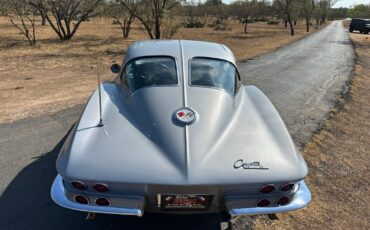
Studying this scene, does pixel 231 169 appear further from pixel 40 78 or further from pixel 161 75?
pixel 40 78

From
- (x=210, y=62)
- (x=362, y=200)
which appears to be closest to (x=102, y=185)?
(x=210, y=62)

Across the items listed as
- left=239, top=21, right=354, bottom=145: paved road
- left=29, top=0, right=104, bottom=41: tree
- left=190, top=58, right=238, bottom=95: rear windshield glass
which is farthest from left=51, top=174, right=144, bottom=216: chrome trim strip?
left=29, top=0, right=104, bottom=41: tree

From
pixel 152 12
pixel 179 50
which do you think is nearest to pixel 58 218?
pixel 179 50

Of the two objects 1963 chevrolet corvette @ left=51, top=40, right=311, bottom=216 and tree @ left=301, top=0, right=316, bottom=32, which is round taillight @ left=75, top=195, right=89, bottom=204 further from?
tree @ left=301, top=0, right=316, bottom=32

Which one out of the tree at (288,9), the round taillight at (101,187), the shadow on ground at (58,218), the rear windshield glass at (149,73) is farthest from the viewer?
the tree at (288,9)

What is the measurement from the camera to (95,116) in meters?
3.75

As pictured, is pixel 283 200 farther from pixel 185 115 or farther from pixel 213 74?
pixel 213 74

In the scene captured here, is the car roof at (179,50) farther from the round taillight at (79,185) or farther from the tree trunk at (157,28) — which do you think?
the tree trunk at (157,28)

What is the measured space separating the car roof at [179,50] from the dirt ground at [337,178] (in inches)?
80.3

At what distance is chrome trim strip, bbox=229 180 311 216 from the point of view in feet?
9.90

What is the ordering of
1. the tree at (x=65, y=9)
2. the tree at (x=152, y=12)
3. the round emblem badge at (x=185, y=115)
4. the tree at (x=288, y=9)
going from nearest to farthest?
1. the round emblem badge at (x=185, y=115)
2. the tree at (x=152, y=12)
3. the tree at (x=65, y=9)
4. the tree at (x=288, y=9)

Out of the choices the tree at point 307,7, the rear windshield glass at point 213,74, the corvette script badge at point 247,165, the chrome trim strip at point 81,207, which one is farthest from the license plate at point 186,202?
the tree at point 307,7

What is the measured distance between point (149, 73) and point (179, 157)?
1.53m

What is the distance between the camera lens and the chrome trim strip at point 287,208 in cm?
302
